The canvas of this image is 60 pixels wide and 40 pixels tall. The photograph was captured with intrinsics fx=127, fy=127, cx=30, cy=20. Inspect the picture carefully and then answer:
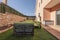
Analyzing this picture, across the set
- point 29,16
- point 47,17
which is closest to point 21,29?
point 47,17

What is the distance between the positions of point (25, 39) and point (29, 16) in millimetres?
34480

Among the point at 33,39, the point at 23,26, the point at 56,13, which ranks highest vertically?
the point at 56,13

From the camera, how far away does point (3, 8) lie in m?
17.2

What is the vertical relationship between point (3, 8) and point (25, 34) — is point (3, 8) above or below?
above

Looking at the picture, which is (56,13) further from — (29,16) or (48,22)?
(29,16)

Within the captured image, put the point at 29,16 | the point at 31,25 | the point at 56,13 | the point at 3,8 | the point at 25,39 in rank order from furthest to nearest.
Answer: the point at 29,16 < the point at 56,13 < the point at 3,8 < the point at 31,25 < the point at 25,39

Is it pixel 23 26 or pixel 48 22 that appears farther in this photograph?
pixel 48 22

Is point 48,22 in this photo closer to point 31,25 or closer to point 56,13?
point 56,13

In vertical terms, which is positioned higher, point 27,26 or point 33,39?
point 27,26

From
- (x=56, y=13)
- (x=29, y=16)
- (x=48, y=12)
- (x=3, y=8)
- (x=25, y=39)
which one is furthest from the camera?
(x=29, y=16)

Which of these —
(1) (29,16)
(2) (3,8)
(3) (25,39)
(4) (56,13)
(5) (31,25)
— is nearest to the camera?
(3) (25,39)

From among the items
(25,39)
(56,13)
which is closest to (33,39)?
(25,39)

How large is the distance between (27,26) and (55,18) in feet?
35.7

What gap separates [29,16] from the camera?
141ft
